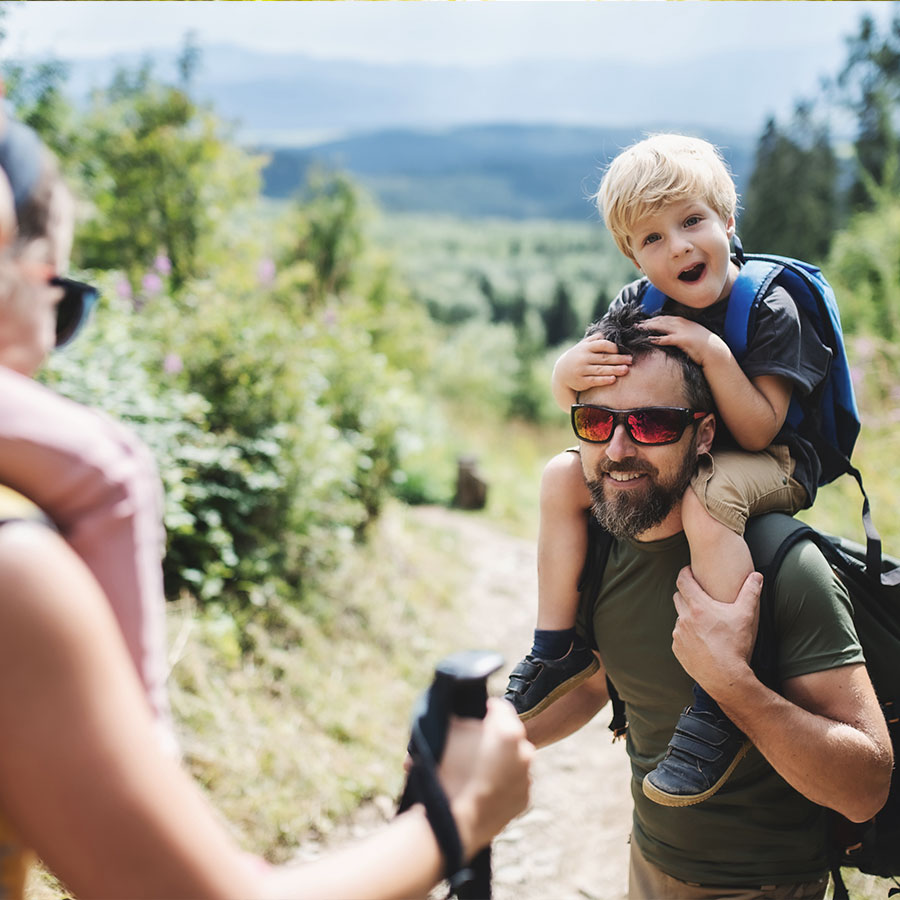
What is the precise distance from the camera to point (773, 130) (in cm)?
1984

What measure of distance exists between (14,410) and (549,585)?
1.62 meters

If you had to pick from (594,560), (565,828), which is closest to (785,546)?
(594,560)

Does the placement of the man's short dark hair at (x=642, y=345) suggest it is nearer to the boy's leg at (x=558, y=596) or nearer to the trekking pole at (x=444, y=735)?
the boy's leg at (x=558, y=596)

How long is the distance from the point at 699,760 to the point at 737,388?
87cm

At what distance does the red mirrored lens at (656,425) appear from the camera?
6.63ft

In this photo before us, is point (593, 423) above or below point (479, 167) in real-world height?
below

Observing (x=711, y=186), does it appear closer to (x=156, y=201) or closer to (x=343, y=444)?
(x=343, y=444)

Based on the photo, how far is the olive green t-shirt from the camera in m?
1.86

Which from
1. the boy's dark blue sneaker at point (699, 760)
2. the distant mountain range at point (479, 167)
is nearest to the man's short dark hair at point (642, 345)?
the boy's dark blue sneaker at point (699, 760)

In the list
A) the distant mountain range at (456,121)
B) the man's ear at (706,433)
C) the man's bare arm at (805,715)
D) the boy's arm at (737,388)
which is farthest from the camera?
the distant mountain range at (456,121)

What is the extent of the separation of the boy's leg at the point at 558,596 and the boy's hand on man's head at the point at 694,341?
16.5 inches

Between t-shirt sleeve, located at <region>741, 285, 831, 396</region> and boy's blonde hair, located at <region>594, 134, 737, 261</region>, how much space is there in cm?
33

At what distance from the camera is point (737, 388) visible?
199 cm

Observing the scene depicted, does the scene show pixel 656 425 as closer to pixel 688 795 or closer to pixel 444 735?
pixel 688 795
